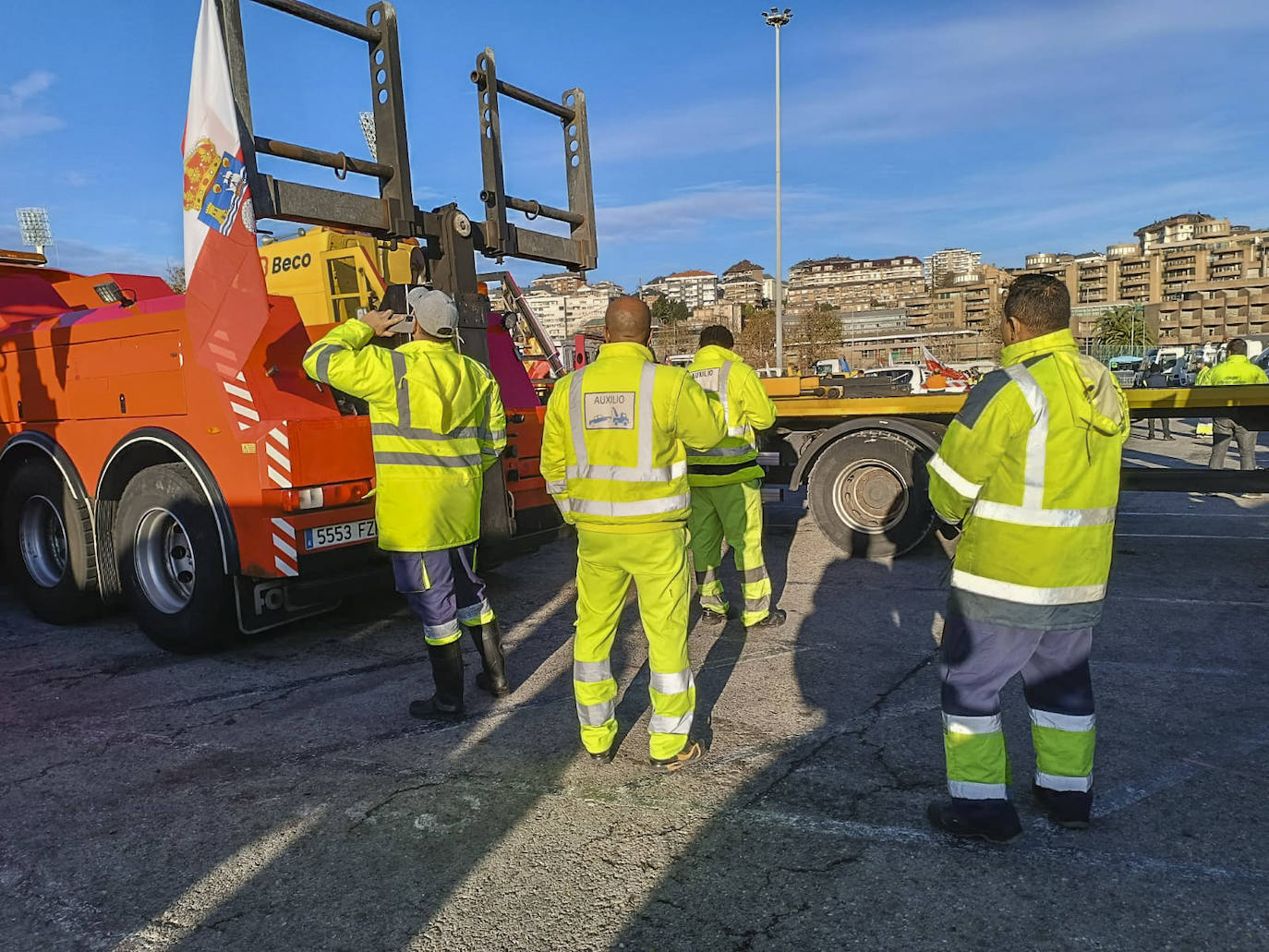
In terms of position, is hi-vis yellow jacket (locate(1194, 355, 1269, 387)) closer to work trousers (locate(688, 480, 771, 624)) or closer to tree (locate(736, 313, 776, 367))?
work trousers (locate(688, 480, 771, 624))

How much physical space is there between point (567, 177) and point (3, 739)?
4.79 meters

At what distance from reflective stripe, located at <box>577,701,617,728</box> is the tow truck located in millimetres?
1988

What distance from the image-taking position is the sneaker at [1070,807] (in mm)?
2820

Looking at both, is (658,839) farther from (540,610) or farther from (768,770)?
(540,610)

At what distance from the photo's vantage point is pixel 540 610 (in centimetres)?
593

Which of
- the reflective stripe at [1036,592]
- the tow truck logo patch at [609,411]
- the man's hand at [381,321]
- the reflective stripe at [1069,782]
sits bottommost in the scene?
the reflective stripe at [1069,782]

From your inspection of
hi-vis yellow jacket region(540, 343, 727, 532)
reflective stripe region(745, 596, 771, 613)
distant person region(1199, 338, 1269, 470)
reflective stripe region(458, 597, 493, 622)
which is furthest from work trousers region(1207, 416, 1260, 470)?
reflective stripe region(458, 597, 493, 622)

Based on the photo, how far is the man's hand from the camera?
3941 millimetres

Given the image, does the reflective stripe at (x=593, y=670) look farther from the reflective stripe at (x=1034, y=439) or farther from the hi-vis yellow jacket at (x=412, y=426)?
the reflective stripe at (x=1034, y=439)

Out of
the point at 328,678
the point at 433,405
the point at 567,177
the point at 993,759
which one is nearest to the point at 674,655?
the point at 993,759

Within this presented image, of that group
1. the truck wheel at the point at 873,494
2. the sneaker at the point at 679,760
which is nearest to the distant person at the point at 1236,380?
the truck wheel at the point at 873,494

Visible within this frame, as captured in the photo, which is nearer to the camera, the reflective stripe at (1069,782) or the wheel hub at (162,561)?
the reflective stripe at (1069,782)

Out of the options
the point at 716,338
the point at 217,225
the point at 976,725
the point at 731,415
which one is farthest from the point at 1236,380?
the point at 217,225

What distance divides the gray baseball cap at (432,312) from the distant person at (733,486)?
159 cm
